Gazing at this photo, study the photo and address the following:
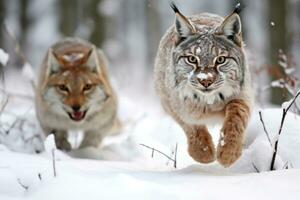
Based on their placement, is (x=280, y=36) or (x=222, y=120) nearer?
(x=222, y=120)

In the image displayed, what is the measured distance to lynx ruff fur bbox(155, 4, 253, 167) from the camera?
4.52 meters

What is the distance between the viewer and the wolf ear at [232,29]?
4.80 m

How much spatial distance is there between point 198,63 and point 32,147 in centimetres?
216

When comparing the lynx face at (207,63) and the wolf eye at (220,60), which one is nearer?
the lynx face at (207,63)

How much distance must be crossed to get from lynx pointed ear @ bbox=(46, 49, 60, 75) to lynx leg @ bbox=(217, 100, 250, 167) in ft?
9.87

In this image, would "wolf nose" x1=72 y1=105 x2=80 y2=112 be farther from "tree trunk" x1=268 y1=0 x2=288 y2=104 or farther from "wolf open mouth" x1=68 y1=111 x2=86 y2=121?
"tree trunk" x1=268 y1=0 x2=288 y2=104

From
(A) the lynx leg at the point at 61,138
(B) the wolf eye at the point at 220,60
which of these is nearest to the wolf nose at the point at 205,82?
(B) the wolf eye at the point at 220,60

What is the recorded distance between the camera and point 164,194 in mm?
3512

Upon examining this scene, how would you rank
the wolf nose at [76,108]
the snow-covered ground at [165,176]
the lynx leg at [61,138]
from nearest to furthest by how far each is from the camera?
1. the snow-covered ground at [165,176]
2. the lynx leg at [61,138]
3. the wolf nose at [76,108]

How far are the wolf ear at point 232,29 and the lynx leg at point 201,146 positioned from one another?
2.52ft

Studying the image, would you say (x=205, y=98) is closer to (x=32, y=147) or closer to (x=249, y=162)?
(x=249, y=162)

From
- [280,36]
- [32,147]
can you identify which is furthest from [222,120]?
[280,36]

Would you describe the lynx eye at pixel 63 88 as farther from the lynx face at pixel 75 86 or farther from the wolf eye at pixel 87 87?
the wolf eye at pixel 87 87

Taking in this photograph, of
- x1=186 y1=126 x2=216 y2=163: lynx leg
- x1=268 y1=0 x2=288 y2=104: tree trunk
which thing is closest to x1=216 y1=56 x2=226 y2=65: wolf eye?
x1=186 y1=126 x2=216 y2=163: lynx leg
